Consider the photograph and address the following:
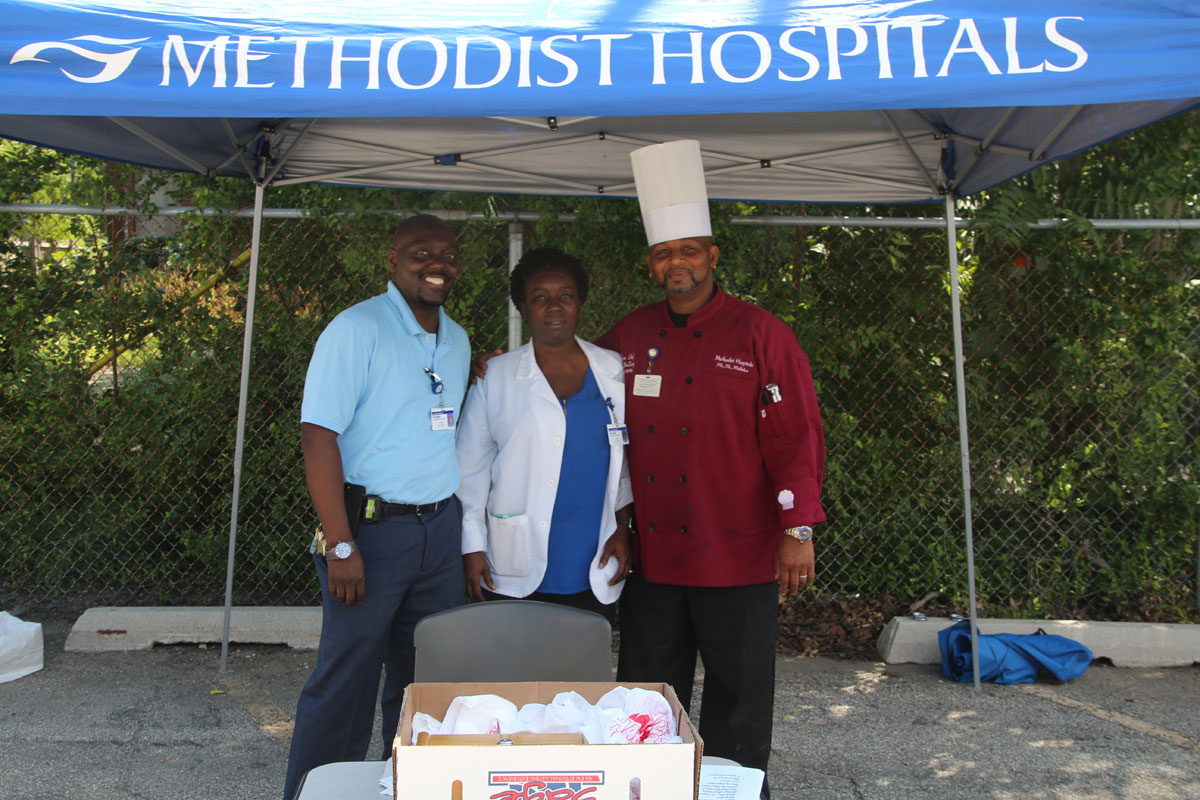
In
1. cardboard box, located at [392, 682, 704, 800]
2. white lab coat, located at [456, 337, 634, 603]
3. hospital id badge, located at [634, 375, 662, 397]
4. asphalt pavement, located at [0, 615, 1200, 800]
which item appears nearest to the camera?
cardboard box, located at [392, 682, 704, 800]

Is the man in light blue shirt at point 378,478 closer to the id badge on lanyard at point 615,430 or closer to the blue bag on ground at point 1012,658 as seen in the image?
the id badge on lanyard at point 615,430

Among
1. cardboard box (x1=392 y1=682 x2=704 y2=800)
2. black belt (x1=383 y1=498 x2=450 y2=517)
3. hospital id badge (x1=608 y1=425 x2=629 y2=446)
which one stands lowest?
cardboard box (x1=392 y1=682 x2=704 y2=800)

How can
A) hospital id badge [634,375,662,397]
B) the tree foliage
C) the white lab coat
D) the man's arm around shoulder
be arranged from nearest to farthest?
the man's arm around shoulder → the white lab coat → hospital id badge [634,375,662,397] → the tree foliage

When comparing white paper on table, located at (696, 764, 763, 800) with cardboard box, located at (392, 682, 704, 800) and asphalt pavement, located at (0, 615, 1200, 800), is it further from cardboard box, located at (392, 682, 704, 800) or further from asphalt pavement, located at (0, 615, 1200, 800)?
asphalt pavement, located at (0, 615, 1200, 800)

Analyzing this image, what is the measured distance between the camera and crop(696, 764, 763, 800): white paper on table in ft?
5.96

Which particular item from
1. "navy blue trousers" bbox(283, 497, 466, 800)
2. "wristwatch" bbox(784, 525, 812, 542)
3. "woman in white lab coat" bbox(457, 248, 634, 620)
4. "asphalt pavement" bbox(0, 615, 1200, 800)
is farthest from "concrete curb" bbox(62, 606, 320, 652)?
"wristwatch" bbox(784, 525, 812, 542)

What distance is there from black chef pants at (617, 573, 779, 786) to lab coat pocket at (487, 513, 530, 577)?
0.45 meters

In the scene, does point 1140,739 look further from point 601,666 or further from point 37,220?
point 37,220

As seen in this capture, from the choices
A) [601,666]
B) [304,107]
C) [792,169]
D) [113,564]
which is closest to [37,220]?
[113,564]

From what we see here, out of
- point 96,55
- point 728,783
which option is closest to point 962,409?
point 728,783

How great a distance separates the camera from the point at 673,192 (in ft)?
10.2

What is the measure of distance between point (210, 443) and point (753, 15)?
3739 millimetres

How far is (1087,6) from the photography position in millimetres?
2244

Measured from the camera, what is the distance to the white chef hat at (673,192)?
10.1ft
